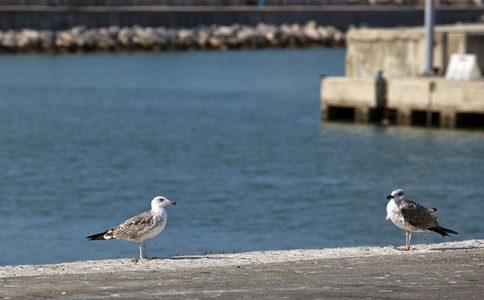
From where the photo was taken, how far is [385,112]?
4012 centimetres

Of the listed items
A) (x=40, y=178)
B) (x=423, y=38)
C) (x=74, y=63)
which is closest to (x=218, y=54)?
(x=74, y=63)

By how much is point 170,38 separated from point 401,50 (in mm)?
62788

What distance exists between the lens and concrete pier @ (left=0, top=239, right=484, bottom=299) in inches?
379

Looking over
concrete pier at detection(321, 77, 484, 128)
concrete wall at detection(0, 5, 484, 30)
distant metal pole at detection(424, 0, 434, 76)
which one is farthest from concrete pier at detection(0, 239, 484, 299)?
concrete wall at detection(0, 5, 484, 30)

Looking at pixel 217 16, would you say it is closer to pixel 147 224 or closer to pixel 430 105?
pixel 430 105

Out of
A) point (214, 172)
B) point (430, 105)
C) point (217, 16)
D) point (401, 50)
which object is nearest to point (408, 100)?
point (430, 105)

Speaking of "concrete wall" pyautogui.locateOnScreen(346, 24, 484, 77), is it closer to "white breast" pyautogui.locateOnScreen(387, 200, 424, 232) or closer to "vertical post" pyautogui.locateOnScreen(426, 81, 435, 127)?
"vertical post" pyautogui.locateOnScreen(426, 81, 435, 127)

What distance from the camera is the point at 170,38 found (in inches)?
4080

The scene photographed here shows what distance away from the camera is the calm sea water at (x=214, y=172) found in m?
23.9

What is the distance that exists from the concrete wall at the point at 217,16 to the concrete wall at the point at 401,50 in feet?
193

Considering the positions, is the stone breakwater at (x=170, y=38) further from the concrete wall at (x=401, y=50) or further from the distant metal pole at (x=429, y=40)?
the distant metal pole at (x=429, y=40)

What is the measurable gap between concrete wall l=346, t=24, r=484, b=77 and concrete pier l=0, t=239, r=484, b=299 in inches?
1194

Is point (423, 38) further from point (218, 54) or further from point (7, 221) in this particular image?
point (218, 54)

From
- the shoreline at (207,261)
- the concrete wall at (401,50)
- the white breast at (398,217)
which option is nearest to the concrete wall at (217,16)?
the concrete wall at (401,50)
